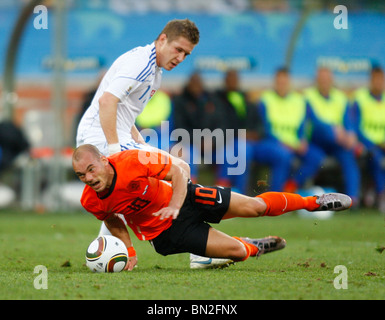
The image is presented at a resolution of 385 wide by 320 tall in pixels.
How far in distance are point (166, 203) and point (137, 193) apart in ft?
1.03

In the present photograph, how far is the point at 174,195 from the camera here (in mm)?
5297

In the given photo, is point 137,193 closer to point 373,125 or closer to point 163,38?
point 163,38

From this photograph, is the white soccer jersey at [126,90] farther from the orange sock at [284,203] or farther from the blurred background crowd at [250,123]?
the blurred background crowd at [250,123]

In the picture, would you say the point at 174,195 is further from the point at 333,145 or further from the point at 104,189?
the point at 333,145

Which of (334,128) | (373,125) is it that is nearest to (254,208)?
(334,128)


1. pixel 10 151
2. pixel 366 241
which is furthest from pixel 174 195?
pixel 10 151

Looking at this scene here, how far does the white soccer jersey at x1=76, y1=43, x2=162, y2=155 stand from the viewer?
20.1 feet

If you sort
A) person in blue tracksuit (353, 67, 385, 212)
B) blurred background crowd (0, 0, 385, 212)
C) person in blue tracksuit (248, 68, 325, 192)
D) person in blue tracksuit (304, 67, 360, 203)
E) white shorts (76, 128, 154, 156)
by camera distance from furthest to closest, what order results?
person in blue tracksuit (353, 67, 385, 212)
person in blue tracksuit (304, 67, 360, 203)
blurred background crowd (0, 0, 385, 212)
person in blue tracksuit (248, 68, 325, 192)
white shorts (76, 128, 154, 156)

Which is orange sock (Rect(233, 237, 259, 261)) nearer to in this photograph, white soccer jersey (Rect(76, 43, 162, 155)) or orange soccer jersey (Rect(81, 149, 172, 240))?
orange soccer jersey (Rect(81, 149, 172, 240))

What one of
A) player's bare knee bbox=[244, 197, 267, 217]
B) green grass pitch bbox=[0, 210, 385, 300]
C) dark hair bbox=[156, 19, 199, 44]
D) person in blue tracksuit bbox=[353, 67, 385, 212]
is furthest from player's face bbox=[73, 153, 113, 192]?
person in blue tracksuit bbox=[353, 67, 385, 212]

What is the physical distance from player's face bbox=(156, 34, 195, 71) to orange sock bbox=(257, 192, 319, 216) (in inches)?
55.0

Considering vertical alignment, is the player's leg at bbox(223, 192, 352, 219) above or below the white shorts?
below

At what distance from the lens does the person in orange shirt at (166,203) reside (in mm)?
5304

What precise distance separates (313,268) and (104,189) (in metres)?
1.81
